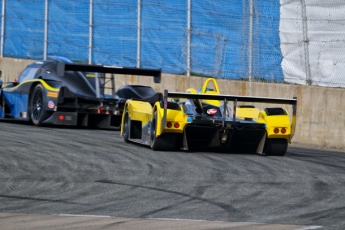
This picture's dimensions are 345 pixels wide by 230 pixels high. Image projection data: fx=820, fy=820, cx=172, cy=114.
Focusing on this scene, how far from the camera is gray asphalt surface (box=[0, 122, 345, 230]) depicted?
23.4 feet

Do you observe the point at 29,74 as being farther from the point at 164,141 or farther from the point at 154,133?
the point at 164,141

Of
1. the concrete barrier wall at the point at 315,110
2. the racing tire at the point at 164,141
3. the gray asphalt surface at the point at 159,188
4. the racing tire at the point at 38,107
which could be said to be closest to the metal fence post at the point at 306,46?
the concrete barrier wall at the point at 315,110

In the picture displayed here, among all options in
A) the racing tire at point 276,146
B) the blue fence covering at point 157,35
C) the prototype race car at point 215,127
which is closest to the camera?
the prototype race car at point 215,127

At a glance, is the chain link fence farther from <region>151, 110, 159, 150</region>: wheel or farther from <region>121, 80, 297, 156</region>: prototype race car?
<region>151, 110, 159, 150</region>: wheel

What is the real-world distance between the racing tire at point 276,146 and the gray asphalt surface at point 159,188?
0.31m

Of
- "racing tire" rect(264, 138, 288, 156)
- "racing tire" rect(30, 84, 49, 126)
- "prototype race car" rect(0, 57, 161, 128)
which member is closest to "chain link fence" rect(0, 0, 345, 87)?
"prototype race car" rect(0, 57, 161, 128)

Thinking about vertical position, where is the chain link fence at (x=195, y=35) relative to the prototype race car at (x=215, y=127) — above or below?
above

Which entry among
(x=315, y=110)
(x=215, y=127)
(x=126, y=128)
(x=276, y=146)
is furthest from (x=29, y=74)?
(x=276, y=146)

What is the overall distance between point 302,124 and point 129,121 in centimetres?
381

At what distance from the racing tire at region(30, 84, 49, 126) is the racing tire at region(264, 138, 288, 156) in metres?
6.17

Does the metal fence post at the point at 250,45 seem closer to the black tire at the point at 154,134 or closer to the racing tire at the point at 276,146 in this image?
the racing tire at the point at 276,146

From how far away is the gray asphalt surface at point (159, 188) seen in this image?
712cm

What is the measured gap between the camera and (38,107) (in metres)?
18.0

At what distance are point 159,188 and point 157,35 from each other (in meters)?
11.9
